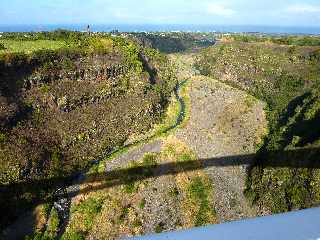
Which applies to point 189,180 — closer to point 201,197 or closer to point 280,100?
point 201,197

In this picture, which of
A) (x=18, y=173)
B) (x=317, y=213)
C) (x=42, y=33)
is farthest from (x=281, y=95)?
(x=317, y=213)

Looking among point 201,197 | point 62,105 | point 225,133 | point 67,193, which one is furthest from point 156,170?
point 225,133

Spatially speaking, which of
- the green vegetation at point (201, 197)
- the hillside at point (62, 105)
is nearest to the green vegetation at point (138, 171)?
the green vegetation at point (201, 197)

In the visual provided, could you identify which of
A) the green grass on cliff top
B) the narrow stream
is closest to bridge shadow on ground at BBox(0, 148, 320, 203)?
the narrow stream

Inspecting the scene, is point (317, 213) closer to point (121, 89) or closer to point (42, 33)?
point (121, 89)

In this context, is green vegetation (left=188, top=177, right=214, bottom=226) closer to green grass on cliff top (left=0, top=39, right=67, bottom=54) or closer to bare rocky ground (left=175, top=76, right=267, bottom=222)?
bare rocky ground (left=175, top=76, right=267, bottom=222)

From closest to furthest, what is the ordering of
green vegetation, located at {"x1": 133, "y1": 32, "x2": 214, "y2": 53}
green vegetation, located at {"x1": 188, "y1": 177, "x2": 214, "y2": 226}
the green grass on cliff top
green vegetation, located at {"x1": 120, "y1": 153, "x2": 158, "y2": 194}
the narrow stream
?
1. the narrow stream
2. green vegetation, located at {"x1": 188, "y1": 177, "x2": 214, "y2": 226}
3. green vegetation, located at {"x1": 120, "y1": 153, "x2": 158, "y2": 194}
4. the green grass on cliff top
5. green vegetation, located at {"x1": 133, "y1": 32, "x2": 214, "y2": 53}
